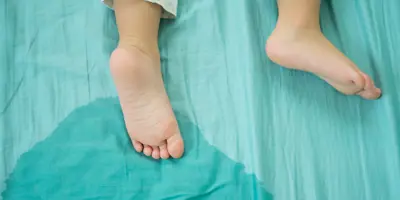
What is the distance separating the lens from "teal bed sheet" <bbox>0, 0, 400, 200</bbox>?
34.2 inches

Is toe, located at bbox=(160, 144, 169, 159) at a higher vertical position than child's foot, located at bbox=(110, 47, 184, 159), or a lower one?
lower

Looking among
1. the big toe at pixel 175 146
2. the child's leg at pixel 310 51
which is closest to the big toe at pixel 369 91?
the child's leg at pixel 310 51

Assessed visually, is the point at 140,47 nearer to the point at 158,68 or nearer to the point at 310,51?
the point at 158,68

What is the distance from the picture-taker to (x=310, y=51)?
2.81 ft

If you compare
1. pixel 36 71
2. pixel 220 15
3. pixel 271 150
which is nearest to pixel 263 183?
pixel 271 150

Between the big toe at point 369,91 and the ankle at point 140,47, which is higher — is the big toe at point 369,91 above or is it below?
below

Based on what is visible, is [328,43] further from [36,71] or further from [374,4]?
[36,71]

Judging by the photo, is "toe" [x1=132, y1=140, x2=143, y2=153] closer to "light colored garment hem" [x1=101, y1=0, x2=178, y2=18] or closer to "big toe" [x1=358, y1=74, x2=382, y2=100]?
"light colored garment hem" [x1=101, y1=0, x2=178, y2=18]

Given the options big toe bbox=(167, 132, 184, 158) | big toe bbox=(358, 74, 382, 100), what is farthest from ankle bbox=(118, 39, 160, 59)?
big toe bbox=(358, 74, 382, 100)

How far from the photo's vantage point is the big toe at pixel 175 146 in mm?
877

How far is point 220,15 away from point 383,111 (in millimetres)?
357

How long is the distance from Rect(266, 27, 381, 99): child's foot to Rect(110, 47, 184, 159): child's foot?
0.71 feet

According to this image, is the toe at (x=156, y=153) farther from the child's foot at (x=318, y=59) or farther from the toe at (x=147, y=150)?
the child's foot at (x=318, y=59)

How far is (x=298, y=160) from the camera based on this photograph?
2.86 ft
